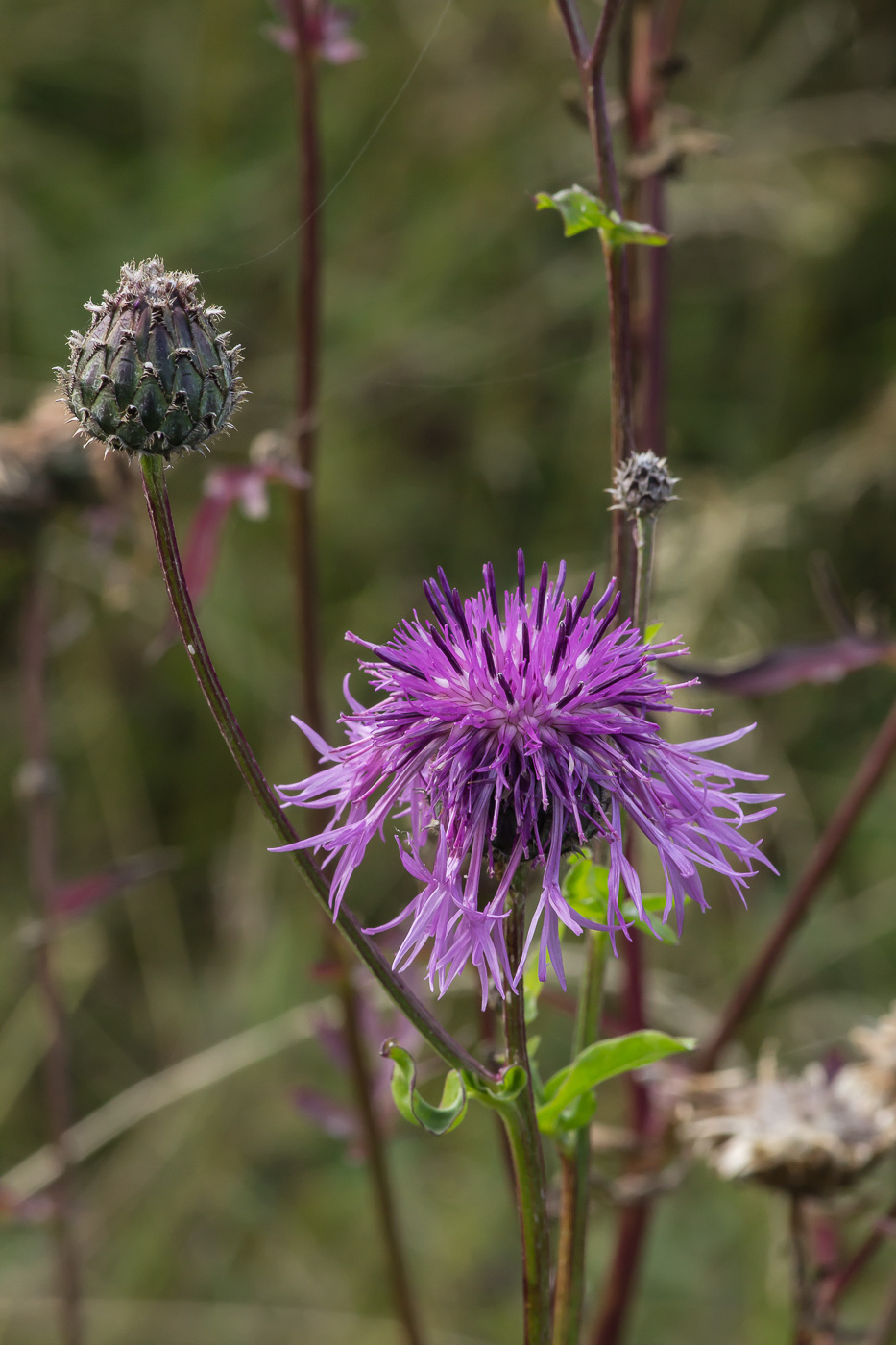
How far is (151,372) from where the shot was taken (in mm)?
532

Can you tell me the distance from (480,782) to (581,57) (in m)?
0.43

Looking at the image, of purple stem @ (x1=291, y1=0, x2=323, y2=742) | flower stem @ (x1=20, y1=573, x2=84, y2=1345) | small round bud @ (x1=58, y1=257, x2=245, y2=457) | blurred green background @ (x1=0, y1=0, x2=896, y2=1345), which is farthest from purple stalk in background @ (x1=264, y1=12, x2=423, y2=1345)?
blurred green background @ (x1=0, y1=0, x2=896, y2=1345)

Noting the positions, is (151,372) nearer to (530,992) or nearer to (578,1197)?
(530,992)

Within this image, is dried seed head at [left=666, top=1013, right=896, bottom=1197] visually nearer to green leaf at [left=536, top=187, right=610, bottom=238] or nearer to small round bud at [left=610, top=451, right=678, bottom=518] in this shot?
small round bud at [left=610, top=451, right=678, bottom=518]

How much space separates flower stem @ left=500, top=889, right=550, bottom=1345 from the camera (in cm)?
56

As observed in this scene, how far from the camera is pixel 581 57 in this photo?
27.3 inches

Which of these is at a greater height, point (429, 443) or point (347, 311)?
point (347, 311)

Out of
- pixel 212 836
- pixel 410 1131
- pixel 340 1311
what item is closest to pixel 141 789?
pixel 212 836

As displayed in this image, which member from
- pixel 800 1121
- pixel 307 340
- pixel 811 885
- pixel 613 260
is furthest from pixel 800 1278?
pixel 307 340

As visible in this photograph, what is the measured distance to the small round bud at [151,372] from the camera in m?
0.53

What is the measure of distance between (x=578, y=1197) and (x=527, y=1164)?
4.4 inches

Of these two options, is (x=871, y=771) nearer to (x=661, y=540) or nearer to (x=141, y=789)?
(x=661, y=540)

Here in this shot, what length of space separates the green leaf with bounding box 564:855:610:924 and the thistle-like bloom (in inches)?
2.1

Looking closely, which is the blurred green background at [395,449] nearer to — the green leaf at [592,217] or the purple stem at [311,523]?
the purple stem at [311,523]
